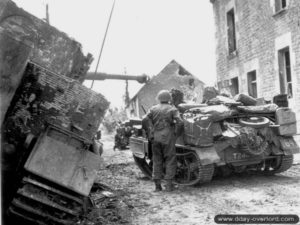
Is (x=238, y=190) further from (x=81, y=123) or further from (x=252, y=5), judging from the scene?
(x=252, y=5)

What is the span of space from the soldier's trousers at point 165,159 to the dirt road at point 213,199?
0.30 meters

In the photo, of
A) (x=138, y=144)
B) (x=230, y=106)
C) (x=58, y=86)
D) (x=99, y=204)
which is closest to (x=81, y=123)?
(x=58, y=86)

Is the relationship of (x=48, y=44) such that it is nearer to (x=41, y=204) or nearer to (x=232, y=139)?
(x=41, y=204)

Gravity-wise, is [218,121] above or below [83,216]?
above

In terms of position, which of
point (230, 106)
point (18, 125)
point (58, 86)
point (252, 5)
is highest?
point (252, 5)

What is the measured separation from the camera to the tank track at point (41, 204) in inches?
139

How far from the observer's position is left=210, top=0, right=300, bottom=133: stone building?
10.8 metres

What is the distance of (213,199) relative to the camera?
5434mm

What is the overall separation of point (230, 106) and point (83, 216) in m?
3.37

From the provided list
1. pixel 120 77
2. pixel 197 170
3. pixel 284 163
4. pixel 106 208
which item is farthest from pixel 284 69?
pixel 106 208

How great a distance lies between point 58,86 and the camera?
157 inches

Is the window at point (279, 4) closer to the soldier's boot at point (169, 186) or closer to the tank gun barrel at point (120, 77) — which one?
the tank gun barrel at point (120, 77)

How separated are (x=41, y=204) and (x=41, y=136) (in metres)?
0.61

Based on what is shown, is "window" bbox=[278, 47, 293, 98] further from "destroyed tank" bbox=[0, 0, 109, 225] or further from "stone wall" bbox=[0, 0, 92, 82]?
"destroyed tank" bbox=[0, 0, 109, 225]
